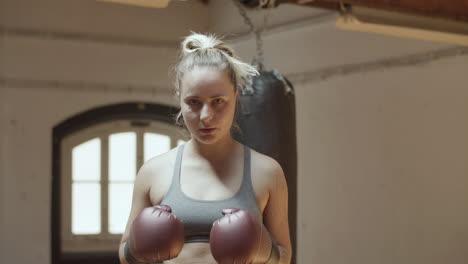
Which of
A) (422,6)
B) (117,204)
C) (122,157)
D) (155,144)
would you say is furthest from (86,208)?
(422,6)

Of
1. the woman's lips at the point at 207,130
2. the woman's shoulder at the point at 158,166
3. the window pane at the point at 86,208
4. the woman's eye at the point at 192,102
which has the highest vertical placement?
the woman's eye at the point at 192,102

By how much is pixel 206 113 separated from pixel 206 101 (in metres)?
0.04

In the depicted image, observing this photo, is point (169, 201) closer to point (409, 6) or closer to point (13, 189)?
point (409, 6)

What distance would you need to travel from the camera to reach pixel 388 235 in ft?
16.8

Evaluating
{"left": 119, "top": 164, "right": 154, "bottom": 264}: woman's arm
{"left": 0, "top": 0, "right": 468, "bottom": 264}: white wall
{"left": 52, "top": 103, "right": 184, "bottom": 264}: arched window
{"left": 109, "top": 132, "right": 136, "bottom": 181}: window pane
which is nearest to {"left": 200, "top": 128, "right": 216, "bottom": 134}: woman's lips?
{"left": 119, "top": 164, "right": 154, "bottom": 264}: woman's arm

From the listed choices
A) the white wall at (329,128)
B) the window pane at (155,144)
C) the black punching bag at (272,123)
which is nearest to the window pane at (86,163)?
the white wall at (329,128)

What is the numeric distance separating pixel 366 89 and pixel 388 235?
121 centimetres

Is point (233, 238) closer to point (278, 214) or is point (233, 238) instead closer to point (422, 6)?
point (278, 214)

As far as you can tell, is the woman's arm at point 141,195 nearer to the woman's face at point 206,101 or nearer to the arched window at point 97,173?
the woman's face at point 206,101

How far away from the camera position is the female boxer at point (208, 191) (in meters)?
1.70

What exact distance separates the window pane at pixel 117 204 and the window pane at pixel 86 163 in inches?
8.5

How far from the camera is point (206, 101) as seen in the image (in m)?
1.80

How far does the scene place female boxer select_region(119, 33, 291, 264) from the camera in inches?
66.8

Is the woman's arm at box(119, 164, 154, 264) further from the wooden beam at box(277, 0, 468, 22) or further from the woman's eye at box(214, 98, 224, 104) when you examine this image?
the wooden beam at box(277, 0, 468, 22)
